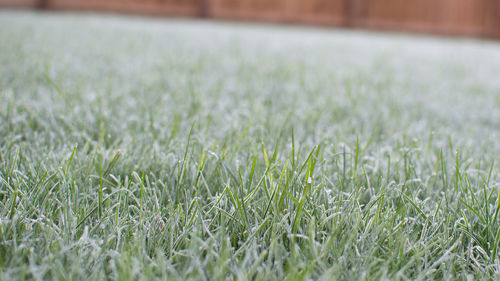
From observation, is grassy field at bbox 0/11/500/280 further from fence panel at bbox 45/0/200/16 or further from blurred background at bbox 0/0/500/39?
blurred background at bbox 0/0/500/39

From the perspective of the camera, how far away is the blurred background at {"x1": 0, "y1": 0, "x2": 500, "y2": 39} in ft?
26.7

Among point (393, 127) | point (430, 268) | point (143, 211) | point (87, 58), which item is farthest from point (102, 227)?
point (87, 58)

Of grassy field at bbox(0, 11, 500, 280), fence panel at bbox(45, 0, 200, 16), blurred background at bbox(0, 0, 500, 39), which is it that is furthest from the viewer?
blurred background at bbox(0, 0, 500, 39)

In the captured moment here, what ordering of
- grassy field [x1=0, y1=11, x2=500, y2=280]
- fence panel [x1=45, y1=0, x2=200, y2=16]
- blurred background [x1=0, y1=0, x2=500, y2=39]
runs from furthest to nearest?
blurred background [x1=0, y1=0, x2=500, y2=39]
fence panel [x1=45, y1=0, x2=200, y2=16]
grassy field [x1=0, y1=11, x2=500, y2=280]

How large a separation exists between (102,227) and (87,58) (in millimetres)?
1973

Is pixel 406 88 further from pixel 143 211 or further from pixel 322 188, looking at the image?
pixel 143 211

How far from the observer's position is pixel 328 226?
61 cm

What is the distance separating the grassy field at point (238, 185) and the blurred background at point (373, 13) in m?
6.85

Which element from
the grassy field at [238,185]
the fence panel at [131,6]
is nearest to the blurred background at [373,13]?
the fence panel at [131,6]

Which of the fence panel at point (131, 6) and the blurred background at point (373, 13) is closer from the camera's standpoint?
the fence panel at point (131, 6)

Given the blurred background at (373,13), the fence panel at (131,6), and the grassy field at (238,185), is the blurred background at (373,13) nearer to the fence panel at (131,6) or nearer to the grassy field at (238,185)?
the fence panel at (131,6)

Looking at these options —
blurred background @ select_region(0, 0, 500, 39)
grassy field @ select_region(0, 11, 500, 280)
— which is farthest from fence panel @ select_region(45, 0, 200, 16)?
grassy field @ select_region(0, 11, 500, 280)

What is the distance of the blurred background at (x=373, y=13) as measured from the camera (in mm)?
8141

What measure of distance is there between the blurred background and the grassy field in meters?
6.85
